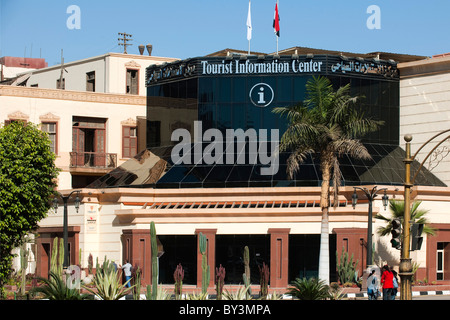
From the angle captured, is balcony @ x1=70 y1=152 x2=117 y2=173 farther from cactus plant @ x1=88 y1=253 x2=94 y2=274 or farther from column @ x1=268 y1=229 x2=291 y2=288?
column @ x1=268 y1=229 x2=291 y2=288

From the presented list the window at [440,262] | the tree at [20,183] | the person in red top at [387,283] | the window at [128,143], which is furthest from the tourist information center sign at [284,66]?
the person in red top at [387,283]

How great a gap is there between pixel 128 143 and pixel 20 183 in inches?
762

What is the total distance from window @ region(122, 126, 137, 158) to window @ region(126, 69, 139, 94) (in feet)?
15.8

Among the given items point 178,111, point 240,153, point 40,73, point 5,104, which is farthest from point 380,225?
point 40,73

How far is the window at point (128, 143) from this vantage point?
5853cm

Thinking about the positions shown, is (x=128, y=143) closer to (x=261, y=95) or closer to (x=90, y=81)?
(x=90, y=81)

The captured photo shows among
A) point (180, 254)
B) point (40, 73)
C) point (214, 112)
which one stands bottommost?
point (180, 254)

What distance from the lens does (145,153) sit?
53750mm

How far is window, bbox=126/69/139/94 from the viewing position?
205ft

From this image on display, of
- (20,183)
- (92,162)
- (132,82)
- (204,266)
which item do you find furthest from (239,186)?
(132,82)

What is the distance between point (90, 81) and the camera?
6406 cm

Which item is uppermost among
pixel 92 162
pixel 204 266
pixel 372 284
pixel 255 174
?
pixel 92 162
